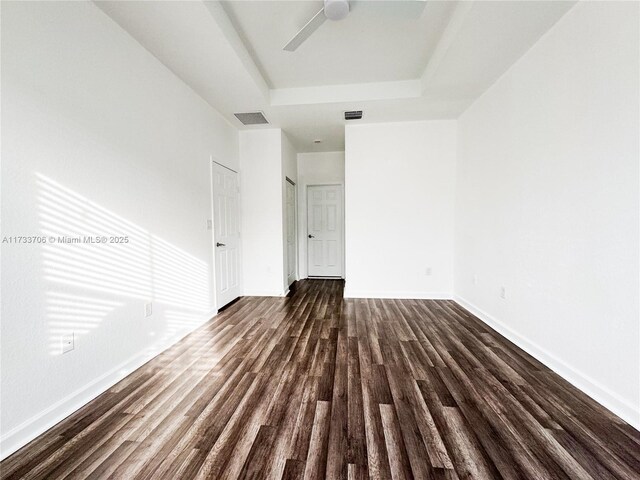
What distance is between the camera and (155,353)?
7.31 feet

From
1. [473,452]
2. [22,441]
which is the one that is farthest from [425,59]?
[22,441]

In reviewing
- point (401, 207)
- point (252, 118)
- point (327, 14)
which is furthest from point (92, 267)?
point (401, 207)

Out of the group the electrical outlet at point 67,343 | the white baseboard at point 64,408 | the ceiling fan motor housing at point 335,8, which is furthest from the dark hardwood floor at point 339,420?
the ceiling fan motor housing at point 335,8

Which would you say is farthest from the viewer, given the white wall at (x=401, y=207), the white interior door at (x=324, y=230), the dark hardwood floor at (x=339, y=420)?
the white interior door at (x=324, y=230)

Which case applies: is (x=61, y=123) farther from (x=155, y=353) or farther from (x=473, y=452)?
(x=473, y=452)

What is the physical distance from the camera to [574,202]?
71.6 inches

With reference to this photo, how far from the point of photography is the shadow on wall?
58.6 inches

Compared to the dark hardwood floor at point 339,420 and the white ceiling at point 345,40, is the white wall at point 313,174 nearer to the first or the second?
the white ceiling at point 345,40

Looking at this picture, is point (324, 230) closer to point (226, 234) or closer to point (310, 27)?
point (226, 234)

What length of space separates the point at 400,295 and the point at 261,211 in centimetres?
249

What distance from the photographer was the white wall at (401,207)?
12.3 ft

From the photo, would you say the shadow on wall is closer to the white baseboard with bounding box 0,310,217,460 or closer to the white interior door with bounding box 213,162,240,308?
the white baseboard with bounding box 0,310,217,460

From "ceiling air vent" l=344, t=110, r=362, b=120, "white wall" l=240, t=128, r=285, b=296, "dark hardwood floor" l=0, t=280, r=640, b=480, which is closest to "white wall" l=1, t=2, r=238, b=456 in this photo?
"dark hardwood floor" l=0, t=280, r=640, b=480

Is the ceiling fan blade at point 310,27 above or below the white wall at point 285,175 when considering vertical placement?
above
